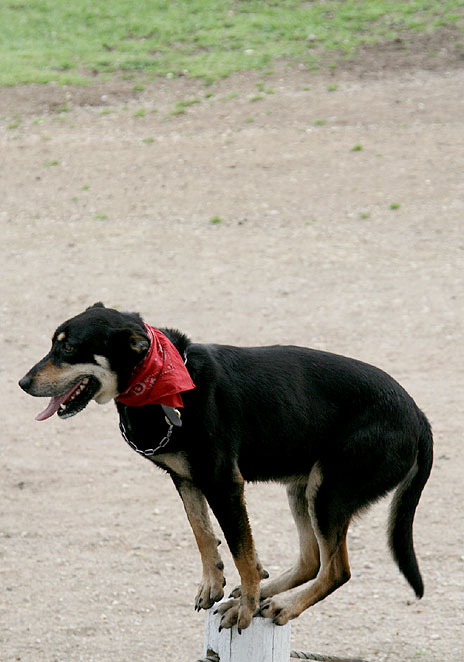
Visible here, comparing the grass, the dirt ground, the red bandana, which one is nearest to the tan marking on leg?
the red bandana

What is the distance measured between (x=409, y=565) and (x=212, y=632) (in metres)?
1.12

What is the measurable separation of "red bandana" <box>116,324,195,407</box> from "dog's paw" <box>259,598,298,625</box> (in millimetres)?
1193

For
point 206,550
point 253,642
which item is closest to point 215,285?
point 206,550

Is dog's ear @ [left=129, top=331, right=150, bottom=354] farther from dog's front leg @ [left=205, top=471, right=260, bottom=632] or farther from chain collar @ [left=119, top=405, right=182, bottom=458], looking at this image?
dog's front leg @ [left=205, top=471, right=260, bottom=632]

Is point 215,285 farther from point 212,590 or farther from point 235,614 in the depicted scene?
point 235,614

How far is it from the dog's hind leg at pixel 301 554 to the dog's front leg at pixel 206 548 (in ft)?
1.15

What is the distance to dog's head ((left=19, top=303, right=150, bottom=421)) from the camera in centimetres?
442

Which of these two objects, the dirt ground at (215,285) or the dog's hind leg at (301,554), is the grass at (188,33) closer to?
the dirt ground at (215,285)

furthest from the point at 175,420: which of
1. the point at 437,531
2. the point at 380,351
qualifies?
the point at 380,351

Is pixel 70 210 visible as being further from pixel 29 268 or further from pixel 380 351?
pixel 380 351

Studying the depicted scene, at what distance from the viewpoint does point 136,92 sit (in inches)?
770

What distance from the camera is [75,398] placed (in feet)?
14.8

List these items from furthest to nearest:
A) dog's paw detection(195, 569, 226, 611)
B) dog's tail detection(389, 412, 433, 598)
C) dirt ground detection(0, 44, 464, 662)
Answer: dirt ground detection(0, 44, 464, 662) → dog's tail detection(389, 412, 433, 598) → dog's paw detection(195, 569, 226, 611)

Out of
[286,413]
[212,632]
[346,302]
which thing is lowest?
[346,302]
